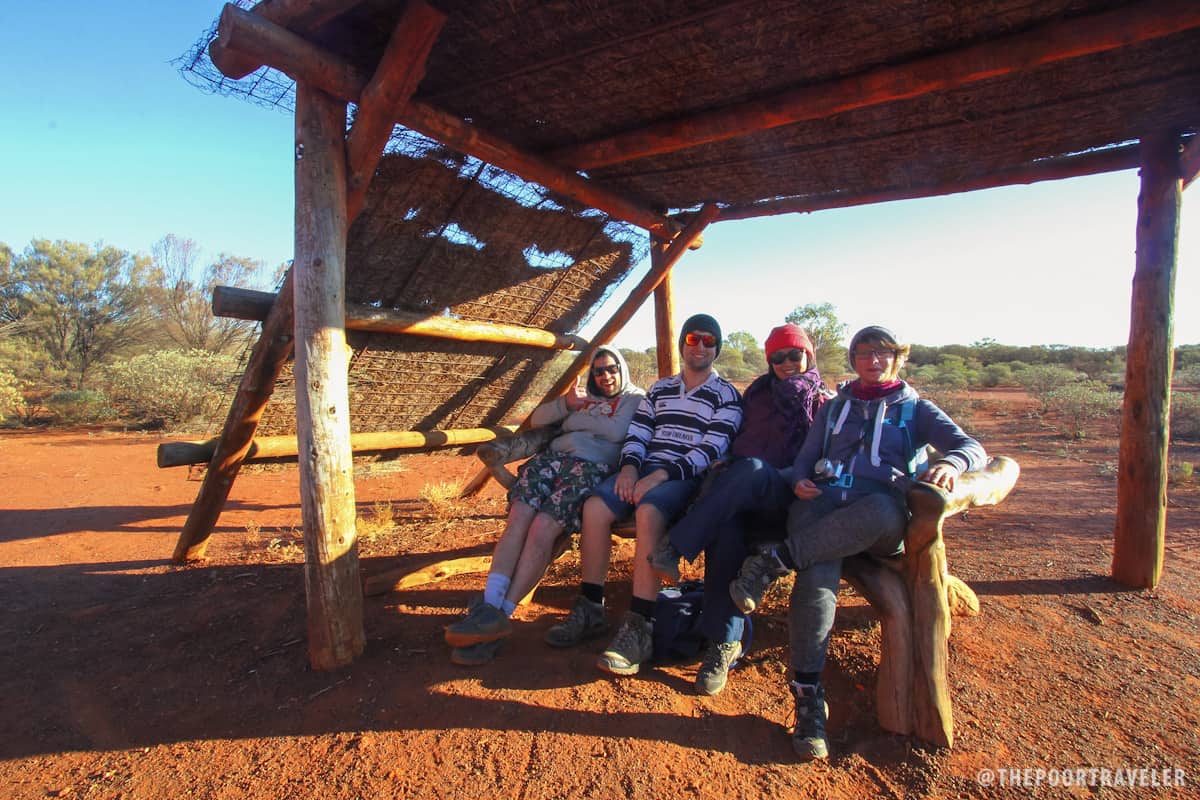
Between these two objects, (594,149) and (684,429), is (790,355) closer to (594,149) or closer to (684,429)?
(684,429)

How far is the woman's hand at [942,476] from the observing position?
2209 mm

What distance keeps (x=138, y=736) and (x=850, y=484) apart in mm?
2926

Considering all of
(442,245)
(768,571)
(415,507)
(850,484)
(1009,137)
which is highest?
(1009,137)

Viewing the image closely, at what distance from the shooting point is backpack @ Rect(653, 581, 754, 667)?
2826 mm

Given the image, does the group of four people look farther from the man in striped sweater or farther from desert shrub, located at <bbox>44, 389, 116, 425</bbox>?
desert shrub, located at <bbox>44, 389, 116, 425</bbox>

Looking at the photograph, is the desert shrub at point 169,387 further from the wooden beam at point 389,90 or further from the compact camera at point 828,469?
the compact camera at point 828,469

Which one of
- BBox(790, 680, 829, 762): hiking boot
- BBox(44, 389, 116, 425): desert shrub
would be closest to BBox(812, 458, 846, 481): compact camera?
BBox(790, 680, 829, 762): hiking boot

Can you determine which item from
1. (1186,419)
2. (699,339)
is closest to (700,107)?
(699,339)

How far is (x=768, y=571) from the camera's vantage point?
2.45 metres

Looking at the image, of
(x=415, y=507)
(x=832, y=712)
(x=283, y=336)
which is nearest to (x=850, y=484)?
(x=832, y=712)

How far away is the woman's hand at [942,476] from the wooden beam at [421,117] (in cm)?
282

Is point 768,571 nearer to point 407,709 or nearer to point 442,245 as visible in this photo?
point 407,709

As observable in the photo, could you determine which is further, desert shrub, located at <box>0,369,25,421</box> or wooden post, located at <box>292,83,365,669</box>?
desert shrub, located at <box>0,369,25,421</box>

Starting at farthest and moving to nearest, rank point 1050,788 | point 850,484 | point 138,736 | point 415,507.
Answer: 1. point 415,507
2. point 850,484
3. point 138,736
4. point 1050,788
